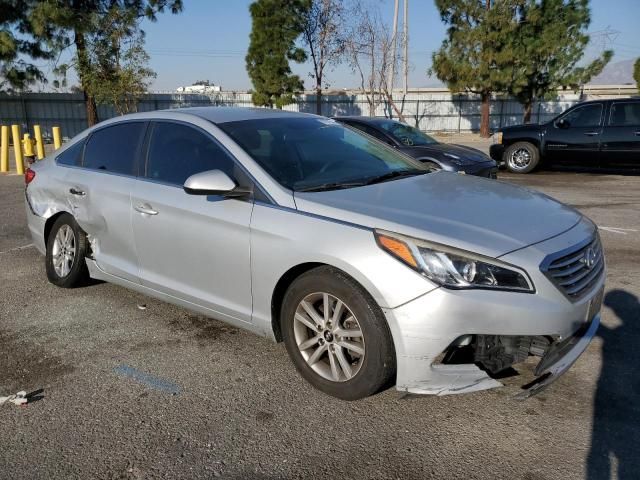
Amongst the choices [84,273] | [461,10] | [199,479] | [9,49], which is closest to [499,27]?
[461,10]

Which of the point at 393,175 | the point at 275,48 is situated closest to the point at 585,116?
the point at 393,175

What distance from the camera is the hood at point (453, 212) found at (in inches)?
113

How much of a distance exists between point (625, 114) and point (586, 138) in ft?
2.96

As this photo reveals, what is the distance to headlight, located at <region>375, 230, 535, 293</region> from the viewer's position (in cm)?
272

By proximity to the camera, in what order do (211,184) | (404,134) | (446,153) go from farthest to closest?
(404,134) < (446,153) < (211,184)

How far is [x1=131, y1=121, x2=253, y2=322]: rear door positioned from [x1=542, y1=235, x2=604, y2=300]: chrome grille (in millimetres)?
1691

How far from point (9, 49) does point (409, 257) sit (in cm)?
2515

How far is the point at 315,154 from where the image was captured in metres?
3.97

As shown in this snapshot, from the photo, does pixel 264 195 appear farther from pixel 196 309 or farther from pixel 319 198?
pixel 196 309

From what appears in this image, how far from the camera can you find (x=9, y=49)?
22.9 m

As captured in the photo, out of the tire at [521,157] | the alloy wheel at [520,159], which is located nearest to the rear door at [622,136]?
the tire at [521,157]

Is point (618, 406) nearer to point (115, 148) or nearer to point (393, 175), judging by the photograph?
point (393, 175)

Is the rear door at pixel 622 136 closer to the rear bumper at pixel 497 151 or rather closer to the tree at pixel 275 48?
the rear bumper at pixel 497 151

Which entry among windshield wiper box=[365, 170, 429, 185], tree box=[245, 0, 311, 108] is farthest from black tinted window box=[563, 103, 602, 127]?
tree box=[245, 0, 311, 108]
